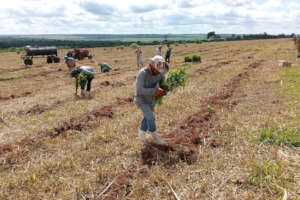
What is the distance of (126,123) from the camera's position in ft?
19.6

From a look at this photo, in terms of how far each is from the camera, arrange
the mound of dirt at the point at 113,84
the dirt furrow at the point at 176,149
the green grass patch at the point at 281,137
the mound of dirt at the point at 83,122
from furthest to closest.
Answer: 1. the mound of dirt at the point at 113,84
2. the mound of dirt at the point at 83,122
3. the green grass patch at the point at 281,137
4. the dirt furrow at the point at 176,149

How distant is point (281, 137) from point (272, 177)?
1.42 meters

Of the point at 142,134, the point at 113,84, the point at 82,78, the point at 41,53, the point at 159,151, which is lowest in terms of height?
the point at 159,151

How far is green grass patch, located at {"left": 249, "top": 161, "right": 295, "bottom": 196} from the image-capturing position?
3.24 metres

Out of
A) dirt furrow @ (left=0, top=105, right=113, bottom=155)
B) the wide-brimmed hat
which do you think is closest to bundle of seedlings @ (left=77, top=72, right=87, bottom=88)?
dirt furrow @ (left=0, top=105, right=113, bottom=155)

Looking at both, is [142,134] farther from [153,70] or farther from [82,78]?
[82,78]

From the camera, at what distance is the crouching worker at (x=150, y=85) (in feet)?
13.4

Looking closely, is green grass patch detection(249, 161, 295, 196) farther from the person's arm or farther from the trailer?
the trailer

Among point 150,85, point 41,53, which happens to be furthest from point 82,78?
point 41,53

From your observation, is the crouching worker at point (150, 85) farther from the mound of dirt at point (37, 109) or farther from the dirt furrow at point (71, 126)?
the mound of dirt at point (37, 109)

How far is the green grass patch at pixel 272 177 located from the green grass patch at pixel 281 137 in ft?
3.01

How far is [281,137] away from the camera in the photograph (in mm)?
4543

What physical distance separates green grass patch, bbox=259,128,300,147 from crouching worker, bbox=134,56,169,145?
6.75 ft

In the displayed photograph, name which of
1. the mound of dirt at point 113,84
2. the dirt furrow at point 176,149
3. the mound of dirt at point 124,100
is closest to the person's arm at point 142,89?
the dirt furrow at point 176,149
